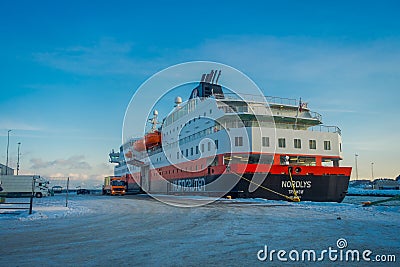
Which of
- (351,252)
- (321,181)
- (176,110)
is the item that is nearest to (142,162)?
(176,110)

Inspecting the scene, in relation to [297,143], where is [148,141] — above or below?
above

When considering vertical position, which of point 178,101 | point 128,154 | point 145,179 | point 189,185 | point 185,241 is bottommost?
point 185,241

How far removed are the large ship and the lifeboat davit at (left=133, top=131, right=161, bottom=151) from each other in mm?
11939

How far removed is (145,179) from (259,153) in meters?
25.4

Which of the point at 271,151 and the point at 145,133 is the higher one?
the point at 145,133

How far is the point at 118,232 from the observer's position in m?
8.84

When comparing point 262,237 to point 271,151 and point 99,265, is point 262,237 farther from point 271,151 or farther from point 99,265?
point 271,151

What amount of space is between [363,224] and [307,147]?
14.8 meters

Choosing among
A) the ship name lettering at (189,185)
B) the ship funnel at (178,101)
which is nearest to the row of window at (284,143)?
the ship name lettering at (189,185)

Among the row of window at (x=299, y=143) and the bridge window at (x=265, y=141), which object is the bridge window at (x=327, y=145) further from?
the bridge window at (x=265, y=141)

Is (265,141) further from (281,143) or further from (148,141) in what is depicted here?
(148,141)

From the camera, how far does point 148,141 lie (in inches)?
1777

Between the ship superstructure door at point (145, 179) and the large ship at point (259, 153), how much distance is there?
12699 millimetres

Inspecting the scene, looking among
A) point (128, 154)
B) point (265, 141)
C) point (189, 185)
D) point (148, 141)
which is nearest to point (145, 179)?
point (148, 141)
